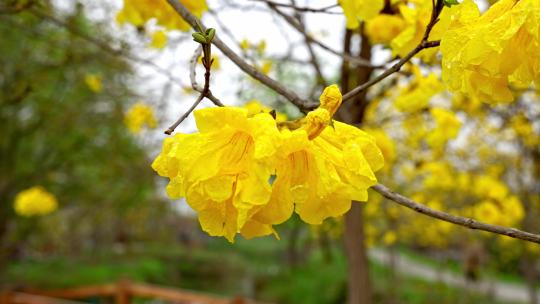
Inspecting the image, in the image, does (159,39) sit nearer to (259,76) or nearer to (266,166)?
(259,76)

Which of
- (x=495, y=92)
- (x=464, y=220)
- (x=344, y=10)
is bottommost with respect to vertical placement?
(x=464, y=220)

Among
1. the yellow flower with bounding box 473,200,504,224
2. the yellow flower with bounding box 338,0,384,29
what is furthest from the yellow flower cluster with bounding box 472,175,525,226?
the yellow flower with bounding box 338,0,384,29

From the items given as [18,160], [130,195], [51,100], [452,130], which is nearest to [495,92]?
[452,130]

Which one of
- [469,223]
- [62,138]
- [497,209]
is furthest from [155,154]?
[469,223]

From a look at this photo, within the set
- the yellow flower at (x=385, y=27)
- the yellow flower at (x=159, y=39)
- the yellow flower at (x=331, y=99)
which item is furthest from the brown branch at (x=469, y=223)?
the yellow flower at (x=159, y=39)

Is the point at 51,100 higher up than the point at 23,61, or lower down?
lower down

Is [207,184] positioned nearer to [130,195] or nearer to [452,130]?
[452,130]
